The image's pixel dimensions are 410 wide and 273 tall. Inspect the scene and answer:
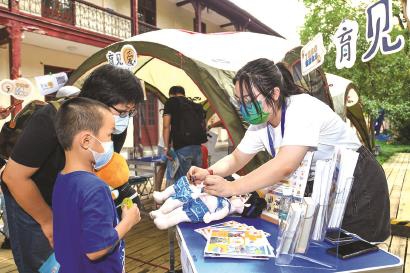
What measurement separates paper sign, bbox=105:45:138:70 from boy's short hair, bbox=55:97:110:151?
10.8 feet

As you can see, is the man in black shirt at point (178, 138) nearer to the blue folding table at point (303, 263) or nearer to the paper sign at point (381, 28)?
the paper sign at point (381, 28)

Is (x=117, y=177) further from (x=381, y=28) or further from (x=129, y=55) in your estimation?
(x=129, y=55)

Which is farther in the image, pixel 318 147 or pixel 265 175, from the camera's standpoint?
pixel 318 147

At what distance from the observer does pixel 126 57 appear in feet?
15.6

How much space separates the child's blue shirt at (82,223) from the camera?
1295 mm

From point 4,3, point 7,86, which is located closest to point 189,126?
point 7,86

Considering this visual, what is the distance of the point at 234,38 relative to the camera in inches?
203

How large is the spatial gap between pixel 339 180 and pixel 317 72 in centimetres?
429

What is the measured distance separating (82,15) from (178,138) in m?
7.96

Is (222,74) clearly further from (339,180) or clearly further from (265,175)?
(339,180)

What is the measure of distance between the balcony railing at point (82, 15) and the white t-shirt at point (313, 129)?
31.9 ft

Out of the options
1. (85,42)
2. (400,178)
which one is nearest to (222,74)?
(400,178)

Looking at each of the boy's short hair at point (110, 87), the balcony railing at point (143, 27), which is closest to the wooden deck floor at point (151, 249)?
the boy's short hair at point (110, 87)

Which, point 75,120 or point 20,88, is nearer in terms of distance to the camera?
point 75,120
